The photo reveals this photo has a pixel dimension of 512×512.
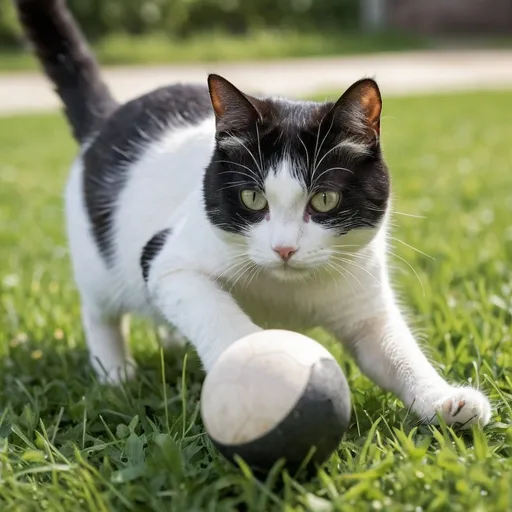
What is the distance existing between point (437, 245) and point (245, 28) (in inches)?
672

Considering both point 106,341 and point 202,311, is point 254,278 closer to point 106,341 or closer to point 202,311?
point 202,311

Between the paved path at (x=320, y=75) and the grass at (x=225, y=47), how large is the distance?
0.62 metres

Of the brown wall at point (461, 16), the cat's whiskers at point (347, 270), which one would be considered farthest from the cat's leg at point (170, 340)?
the brown wall at point (461, 16)

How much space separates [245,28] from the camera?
787 inches

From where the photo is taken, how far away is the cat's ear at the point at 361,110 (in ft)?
6.45

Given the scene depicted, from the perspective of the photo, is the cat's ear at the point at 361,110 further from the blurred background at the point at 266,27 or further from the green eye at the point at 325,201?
the blurred background at the point at 266,27

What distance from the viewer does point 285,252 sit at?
188 centimetres

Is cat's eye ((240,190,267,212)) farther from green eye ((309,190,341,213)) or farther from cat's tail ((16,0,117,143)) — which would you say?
cat's tail ((16,0,117,143))

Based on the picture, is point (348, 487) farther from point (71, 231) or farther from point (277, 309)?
point (71, 231)

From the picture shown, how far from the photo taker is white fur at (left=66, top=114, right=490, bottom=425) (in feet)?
6.42

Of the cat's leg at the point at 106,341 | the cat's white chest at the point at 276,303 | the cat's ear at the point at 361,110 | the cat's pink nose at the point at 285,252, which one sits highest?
the cat's ear at the point at 361,110

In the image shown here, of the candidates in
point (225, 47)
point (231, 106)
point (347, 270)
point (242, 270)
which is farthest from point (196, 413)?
point (225, 47)

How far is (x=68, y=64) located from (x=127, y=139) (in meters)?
0.55

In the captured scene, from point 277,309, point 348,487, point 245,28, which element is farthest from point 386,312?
point 245,28
